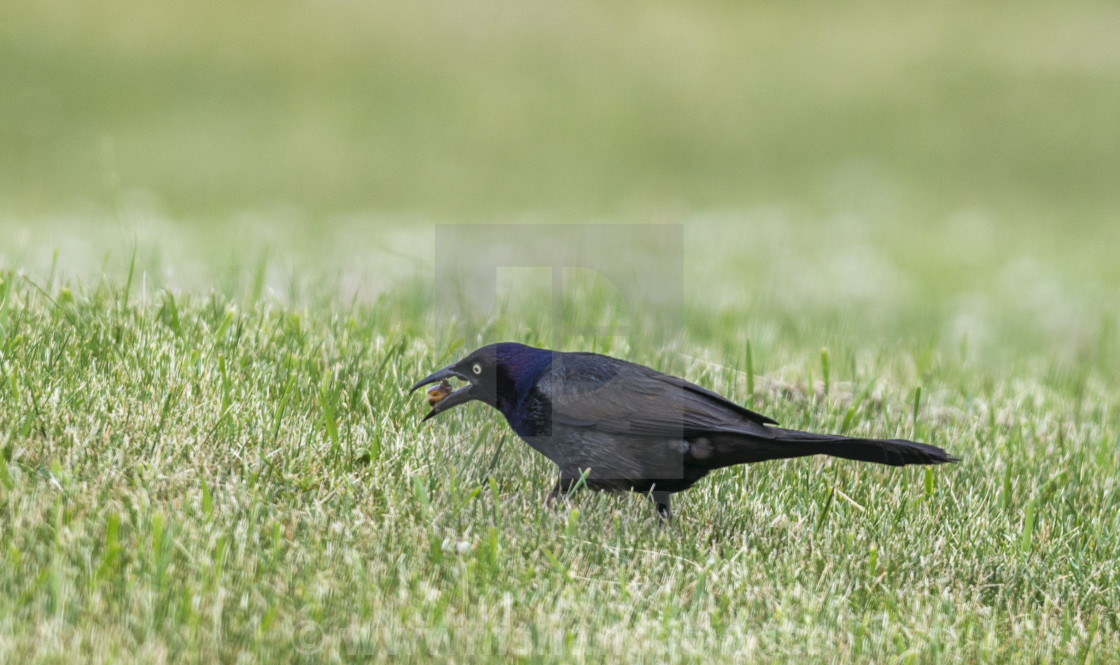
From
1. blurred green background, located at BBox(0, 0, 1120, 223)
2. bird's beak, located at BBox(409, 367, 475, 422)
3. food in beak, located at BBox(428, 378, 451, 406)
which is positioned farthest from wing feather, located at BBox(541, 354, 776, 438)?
blurred green background, located at BBox(0, 0, 1120, 223)

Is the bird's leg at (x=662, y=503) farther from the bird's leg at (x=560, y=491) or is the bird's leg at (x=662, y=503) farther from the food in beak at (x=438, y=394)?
the food in beak at (x=438, y=394)

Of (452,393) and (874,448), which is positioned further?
(452,393)

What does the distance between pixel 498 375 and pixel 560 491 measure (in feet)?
1.49

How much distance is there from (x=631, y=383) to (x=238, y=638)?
1501mm

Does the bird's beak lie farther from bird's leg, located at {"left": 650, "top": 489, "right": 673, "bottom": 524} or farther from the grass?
bird's leg, located at {"left": 650, "top": 489, "right": 673, "bottom": 524}

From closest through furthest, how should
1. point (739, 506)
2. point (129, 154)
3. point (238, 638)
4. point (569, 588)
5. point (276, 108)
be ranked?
point (238, 638) → point (569, 588) → point (739, 506) → point (129, 154) → point (276, 108)

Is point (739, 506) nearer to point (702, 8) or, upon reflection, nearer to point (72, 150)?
point (72, 150)

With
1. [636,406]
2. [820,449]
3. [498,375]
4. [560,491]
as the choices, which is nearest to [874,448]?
[820,449]

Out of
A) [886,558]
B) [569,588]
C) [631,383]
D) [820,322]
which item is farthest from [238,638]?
[820,322]

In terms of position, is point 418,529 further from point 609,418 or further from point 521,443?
point 521,443

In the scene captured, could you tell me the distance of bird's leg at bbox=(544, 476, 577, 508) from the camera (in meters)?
3.63

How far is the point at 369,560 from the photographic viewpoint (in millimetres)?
3256

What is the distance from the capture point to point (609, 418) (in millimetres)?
3555

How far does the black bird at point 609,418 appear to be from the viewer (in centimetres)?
354
